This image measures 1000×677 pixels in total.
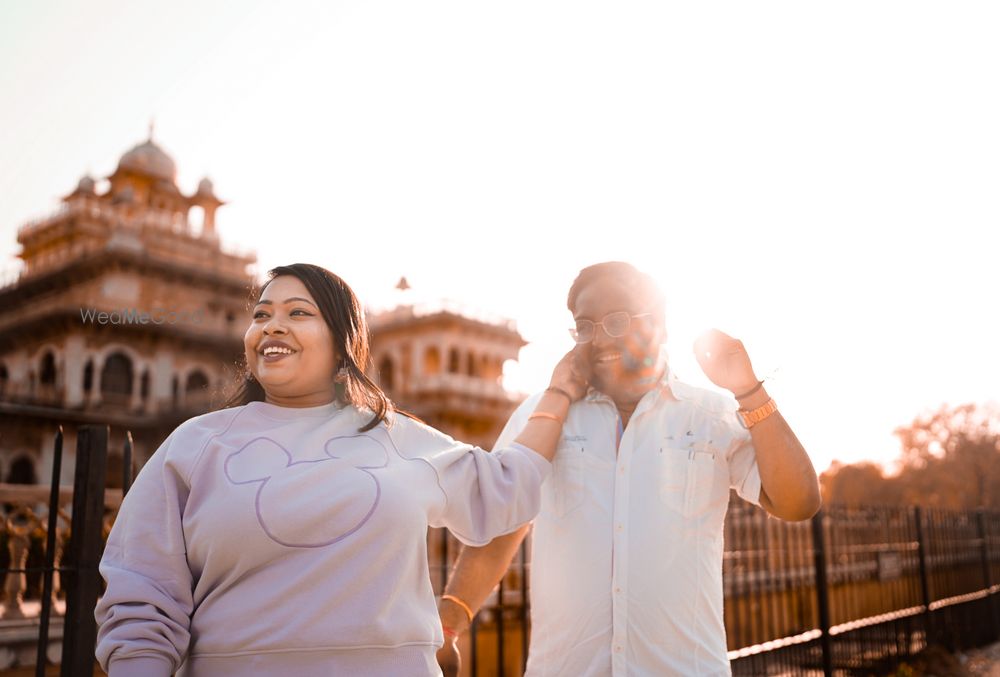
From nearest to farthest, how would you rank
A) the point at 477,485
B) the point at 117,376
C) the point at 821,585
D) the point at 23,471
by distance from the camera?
1. the point at 477,485
2. the point at 821,585
3. the point at 23,471
4. the point at 117,376

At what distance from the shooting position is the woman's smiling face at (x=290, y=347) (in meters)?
1.93

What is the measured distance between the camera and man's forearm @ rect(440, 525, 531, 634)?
2365mm

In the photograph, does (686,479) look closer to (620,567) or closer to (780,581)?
(620,567)

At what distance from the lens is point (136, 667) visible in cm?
155

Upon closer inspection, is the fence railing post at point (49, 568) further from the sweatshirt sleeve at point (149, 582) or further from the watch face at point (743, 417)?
the watch face at point (743, 417)

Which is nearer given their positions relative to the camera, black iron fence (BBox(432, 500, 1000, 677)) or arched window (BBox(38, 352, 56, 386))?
black iron fence (BBox(432, 500, 1000, 677))

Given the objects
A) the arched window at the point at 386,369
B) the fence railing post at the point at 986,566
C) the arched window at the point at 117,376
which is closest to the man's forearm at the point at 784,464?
the fence railing post at the point at 986,566

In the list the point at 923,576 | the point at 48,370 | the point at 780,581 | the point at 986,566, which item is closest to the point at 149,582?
the point at 780,581

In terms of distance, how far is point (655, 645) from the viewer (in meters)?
2.13

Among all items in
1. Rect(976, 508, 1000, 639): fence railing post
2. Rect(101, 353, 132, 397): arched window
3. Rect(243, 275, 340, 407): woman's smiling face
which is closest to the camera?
Rect(243, 275, 340, 407): woman's smiling face

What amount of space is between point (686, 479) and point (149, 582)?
1.39 metres

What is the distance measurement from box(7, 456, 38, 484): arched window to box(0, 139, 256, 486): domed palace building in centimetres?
4

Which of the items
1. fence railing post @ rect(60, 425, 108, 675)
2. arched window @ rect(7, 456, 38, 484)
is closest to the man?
fence railing post @ rect(60, 425, 108, 675)

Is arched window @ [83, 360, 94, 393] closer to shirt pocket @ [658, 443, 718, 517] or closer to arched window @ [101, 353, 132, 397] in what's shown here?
arched window @ [101, 353, 132, 397]
